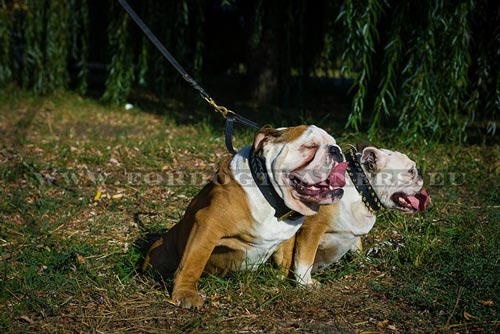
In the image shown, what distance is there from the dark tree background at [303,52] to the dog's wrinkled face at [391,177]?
2.20 m

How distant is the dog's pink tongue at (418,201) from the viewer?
3.06m

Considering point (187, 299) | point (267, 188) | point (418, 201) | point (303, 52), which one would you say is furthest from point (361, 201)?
point (303, 52)

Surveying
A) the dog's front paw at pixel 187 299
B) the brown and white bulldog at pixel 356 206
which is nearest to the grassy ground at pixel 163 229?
the dog's front paw at pixel 187 299

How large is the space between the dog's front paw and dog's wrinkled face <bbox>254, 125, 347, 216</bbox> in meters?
0.58

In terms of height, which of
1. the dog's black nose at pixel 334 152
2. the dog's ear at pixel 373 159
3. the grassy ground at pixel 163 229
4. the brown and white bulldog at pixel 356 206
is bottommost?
the grassy ground at pixel 163 229

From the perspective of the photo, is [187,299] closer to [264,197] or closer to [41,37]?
[264,197]

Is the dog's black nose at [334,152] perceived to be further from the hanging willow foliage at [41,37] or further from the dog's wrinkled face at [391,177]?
the hanging willow foliage at [41,37]

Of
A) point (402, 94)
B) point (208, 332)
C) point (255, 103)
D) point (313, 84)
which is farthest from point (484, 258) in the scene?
point (313, 84)

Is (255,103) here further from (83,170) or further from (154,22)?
(83,170)

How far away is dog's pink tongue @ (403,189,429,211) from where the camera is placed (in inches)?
120

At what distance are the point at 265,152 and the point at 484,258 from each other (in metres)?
1.42

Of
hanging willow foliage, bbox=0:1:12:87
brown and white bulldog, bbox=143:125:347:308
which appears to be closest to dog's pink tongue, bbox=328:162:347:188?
brown and white bulldog, bbox=143:125:347:308

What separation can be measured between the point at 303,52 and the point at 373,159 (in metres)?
4.59

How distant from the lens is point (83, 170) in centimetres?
496
